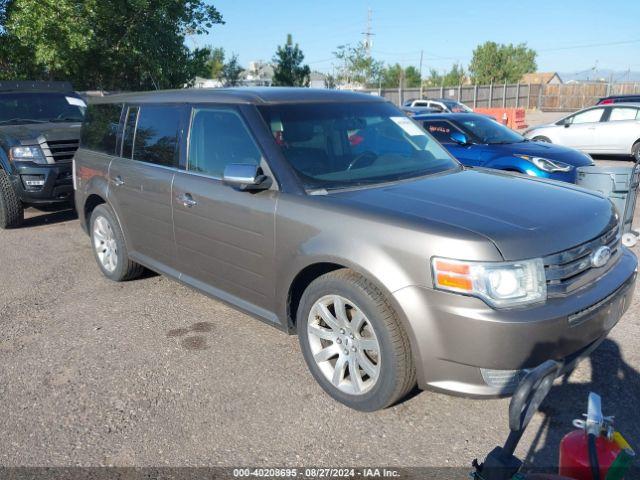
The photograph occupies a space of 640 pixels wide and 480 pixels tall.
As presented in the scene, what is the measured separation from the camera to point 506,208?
10.1 ft

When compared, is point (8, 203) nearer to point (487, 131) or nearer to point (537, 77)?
point (487, 131)

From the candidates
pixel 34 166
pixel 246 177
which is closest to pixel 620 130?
Answer: pixel 34 166

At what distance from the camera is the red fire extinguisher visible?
172 centimetres

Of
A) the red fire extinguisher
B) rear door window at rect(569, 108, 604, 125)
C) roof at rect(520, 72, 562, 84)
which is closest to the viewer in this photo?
the red fire extinguisher

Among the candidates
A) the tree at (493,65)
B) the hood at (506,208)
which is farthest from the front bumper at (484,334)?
the tree at (493,65)

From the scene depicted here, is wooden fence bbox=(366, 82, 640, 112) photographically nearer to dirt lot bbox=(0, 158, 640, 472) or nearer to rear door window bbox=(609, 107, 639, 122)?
rear door window bbox=(609, 107, 639, 122)

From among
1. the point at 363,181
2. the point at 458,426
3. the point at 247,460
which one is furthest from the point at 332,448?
the point at 363,181

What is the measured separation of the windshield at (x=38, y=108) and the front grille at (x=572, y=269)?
7717 millimetres

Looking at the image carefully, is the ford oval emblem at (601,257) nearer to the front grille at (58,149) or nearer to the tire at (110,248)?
the tire at (110,248)

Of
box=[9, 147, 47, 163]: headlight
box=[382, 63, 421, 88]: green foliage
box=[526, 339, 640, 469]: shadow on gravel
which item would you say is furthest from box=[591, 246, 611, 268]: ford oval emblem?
box=[382, 63, 421, 88]: green foliage

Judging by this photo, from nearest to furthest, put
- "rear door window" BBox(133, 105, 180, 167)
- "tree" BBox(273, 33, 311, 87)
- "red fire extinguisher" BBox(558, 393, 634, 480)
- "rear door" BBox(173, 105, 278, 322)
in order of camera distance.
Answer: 1. "red fire extinguisher" BBox(558, 393, 634, 480)
2. "rear door" BBox(173, 105, 278, 322)
3. "rear door window" BBox(133, 105, 180, 167)
4. "tree" BBox(273, 33, 311, 87)

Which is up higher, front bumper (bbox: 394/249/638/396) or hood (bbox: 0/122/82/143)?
hood (bbox: 0/122/82/143)

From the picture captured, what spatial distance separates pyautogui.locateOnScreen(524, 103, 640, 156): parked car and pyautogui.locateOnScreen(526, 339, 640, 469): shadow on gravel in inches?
463

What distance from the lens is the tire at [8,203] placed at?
7.63m
